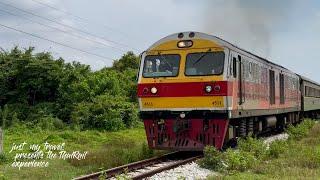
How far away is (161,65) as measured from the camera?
47.9 feet

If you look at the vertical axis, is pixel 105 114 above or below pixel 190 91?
below

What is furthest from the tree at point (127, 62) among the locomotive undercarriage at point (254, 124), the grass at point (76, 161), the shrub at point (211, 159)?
the shrub at point (211, 159)

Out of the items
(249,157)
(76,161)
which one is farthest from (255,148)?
(76,161)

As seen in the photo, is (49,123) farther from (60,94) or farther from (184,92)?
A: (184,92)

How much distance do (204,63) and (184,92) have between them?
0.99 meters

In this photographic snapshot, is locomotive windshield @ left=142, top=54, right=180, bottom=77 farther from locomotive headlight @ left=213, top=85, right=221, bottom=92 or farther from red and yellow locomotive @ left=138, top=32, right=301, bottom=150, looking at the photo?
locomotive headlight @ left=213, top=85, right=221, bottom=92

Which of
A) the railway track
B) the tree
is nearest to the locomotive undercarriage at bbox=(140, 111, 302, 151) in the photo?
the railway track

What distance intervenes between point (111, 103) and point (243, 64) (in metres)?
12.5

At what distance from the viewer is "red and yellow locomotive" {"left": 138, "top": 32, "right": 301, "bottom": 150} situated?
13836 millimetres

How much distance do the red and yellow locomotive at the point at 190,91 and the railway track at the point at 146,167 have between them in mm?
725

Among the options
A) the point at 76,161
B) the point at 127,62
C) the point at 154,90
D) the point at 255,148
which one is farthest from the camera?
the point at 127,62

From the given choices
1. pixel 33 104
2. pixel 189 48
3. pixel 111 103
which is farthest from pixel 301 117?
pixel 189 48

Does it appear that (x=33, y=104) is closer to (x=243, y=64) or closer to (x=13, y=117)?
(x=13, y=117)

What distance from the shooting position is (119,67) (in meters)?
47.3
